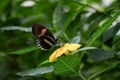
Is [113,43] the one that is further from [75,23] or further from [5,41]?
[5,41]

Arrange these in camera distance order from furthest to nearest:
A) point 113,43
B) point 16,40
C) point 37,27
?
1. point 16,40
2. point 113,43
3. point 37,27

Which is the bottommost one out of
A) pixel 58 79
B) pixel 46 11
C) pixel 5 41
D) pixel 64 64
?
pixel 58 79

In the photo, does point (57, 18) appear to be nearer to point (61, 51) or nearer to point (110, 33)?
point (110, 33)

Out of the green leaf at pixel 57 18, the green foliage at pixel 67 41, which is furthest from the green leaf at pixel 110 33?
the green leaf at pixel 57 18

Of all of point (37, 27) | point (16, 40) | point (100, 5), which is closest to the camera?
point (37, 27)

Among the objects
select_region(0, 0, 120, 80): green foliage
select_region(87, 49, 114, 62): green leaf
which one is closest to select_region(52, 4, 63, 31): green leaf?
select_region(0, 0, 120, 80): green foliage

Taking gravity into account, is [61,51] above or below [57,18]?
A: below

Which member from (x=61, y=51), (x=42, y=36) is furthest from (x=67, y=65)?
(x=42, y=36)

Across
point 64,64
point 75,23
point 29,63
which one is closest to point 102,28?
point 64,64

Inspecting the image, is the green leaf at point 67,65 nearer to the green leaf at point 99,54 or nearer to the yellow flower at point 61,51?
the yellow flower at point 61,51
